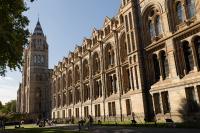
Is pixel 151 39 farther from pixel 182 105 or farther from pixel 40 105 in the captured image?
pixel 40 105

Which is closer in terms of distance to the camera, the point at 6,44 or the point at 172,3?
the point at 6,44

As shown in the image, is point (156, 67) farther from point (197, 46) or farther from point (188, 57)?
point (197, 46)

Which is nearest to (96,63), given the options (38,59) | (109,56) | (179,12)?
(109,56)

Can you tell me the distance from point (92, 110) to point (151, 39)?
23.8 metres

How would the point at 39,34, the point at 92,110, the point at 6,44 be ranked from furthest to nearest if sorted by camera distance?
1. the point at 39,34
2. the point at 92,110
3. the point at 6,44

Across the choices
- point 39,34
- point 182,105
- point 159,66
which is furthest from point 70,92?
point 39,34

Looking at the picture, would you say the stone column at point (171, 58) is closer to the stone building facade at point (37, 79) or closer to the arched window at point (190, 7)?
the arched window at point (190, 7)

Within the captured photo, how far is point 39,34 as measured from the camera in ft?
370

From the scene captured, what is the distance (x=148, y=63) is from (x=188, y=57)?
6.36 meters

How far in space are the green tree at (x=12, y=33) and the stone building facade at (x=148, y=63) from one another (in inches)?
602

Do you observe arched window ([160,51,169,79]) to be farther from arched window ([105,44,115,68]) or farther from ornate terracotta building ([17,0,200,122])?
arched window ([105,44,115,68])

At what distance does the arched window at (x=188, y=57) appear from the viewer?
27.6m

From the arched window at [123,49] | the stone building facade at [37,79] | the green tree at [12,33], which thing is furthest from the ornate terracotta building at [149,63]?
the stone building facade at [37,79]

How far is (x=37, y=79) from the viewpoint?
105562 mm
